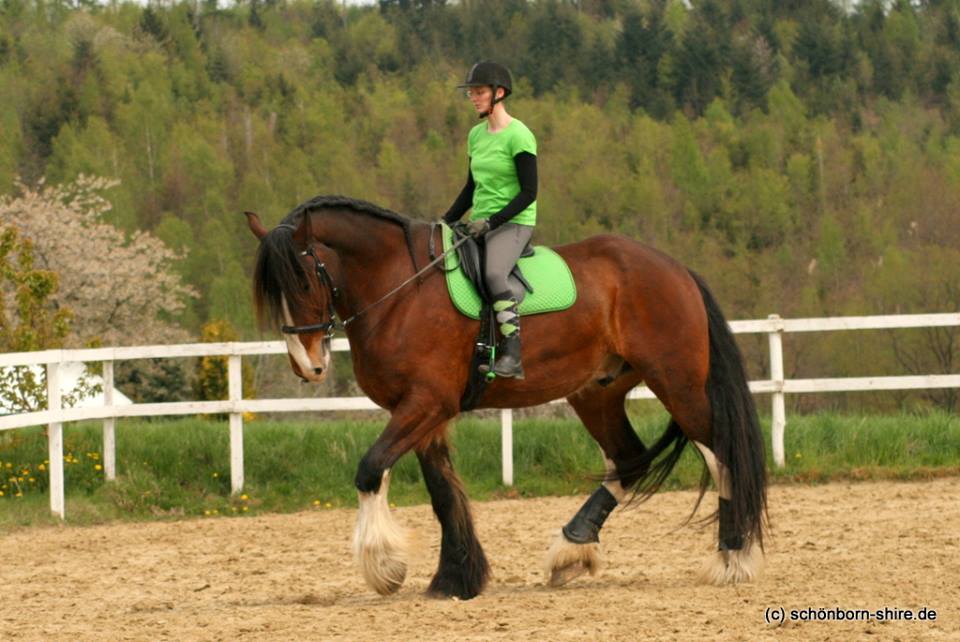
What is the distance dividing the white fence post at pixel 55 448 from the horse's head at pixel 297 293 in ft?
15.7

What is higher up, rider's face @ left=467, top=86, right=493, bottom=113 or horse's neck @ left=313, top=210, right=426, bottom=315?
rider's face @ left=467, top=86, right=493, bottom=113

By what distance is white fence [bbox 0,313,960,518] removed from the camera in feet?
37.1

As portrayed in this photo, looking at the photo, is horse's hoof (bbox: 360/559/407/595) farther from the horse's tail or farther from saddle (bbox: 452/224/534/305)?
the horse's tail

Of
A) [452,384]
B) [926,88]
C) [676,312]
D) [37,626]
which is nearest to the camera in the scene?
[37,626]

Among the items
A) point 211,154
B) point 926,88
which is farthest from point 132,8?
point 926,88

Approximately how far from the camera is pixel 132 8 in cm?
10619

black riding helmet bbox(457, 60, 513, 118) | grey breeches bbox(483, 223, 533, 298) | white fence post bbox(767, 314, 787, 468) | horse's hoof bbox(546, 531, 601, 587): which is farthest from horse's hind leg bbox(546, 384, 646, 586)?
white fence post bbox(767, 314, 787, 468)

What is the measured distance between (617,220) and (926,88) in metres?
33.0

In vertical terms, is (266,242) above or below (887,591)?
above

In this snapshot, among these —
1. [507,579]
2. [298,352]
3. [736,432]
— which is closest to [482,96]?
[298,352]

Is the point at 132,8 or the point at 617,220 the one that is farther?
the point at 132,8

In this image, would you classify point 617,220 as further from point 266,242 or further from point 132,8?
point 266,242

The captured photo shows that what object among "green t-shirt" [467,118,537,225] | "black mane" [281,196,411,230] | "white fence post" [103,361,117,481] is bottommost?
"white fence post" [103,361,117,481]

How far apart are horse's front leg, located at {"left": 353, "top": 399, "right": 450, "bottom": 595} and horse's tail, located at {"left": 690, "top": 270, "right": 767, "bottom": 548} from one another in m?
1.76
